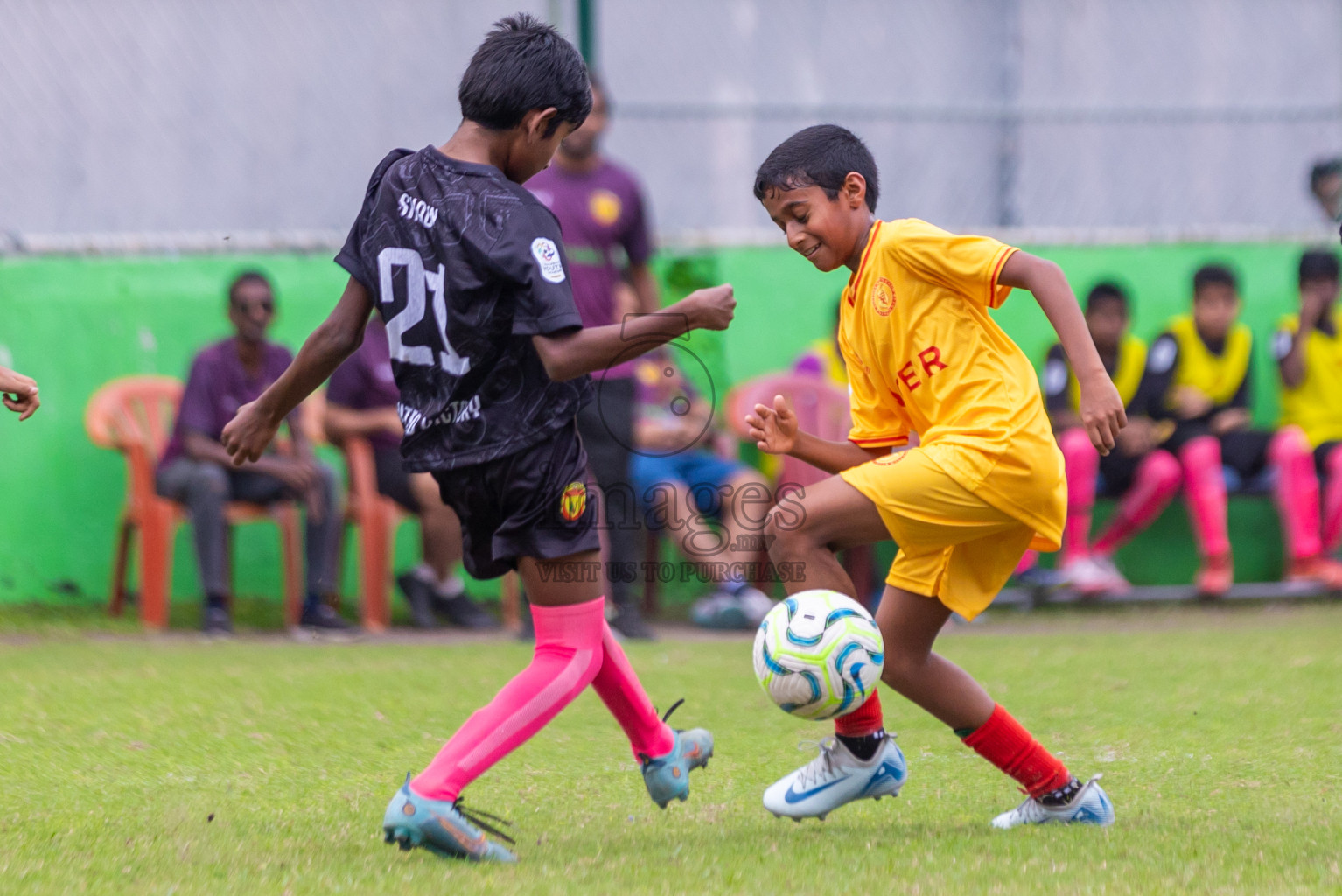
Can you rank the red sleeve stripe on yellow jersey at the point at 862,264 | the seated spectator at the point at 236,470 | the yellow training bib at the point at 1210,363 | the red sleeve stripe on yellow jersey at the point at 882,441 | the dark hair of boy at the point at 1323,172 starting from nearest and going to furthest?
1. the red sleeve stripe on yellow jersey at the point at 862,264
2. the red sleeve stripe on yellow jersey at the point at 882,441
3. the seated spectator at the point at 236,470
4. the yellow training bib at the point at 1210,363
5. the dark hair of boy at the point at 1323,172

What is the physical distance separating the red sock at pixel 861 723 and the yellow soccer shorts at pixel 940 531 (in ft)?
1.02

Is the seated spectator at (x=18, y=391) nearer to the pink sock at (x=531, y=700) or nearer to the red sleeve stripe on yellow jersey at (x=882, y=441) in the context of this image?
the pink sock at (x=531, y=700)

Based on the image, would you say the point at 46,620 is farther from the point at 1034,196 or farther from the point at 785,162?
the point at 1034,196

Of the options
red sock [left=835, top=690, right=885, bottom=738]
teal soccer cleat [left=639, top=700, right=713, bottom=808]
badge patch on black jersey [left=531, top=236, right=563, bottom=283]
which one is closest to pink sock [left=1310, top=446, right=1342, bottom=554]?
red sock [left=835, top=690, right=885, bottom=738]

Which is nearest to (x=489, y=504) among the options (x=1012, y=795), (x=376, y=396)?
(x=1012, y=795)

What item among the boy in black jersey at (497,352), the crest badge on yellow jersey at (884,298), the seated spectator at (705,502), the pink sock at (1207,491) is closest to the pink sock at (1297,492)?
the pink sock at (1207,491)

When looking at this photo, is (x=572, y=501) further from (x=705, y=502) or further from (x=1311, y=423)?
(x=1311, y=423)

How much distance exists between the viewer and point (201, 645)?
6.55m

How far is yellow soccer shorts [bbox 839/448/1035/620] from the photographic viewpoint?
325 centimetres

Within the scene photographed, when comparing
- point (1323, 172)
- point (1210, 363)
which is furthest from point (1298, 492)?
point (1323, 172)

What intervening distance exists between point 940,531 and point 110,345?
5.66 m

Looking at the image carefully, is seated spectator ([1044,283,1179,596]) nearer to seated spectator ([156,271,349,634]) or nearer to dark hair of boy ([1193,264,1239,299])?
Answer: dark hair of boy ([1193,264,1239,299])

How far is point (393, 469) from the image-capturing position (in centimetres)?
727

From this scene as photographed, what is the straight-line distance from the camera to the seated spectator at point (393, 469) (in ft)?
23.8
